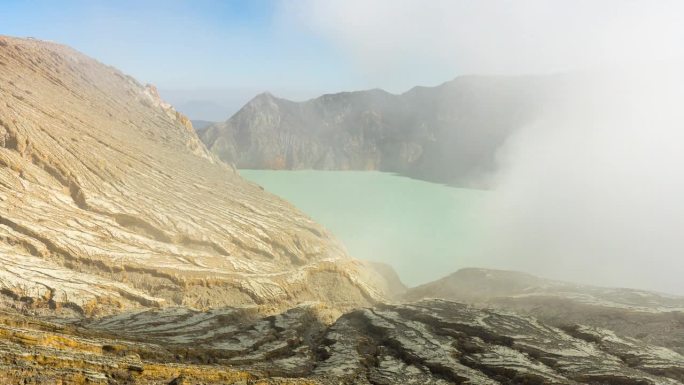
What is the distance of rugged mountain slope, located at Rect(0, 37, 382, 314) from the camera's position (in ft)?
49.7

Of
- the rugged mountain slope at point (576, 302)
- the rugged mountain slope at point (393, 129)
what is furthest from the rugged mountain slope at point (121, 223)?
the rugged mountain slope at point (393, 129)

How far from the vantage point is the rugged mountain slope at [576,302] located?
18484 mm

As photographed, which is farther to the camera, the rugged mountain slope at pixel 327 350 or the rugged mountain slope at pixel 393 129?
the rugged mountain slope at pixel 393 129

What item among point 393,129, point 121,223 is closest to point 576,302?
point 121,223

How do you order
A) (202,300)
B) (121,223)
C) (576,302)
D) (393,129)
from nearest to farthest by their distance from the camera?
(202,300) < (121,223) < (576,302) < (393,129)

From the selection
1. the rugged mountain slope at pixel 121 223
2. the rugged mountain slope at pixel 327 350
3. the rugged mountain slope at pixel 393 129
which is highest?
the rugged mountain slope at pixel 393 129

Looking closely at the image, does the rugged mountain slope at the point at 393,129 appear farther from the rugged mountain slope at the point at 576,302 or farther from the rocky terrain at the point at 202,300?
the rocky terrain at the point at 202,300

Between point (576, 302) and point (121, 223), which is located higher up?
point (121, 223)

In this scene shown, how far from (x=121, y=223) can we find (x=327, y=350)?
11438 millimetres

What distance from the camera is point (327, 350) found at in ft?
44.1

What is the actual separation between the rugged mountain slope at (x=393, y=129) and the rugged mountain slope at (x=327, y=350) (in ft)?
379

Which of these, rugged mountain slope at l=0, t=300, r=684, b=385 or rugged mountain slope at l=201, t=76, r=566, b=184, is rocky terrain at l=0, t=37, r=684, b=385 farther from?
rugged mountain slope at l=201, t=76, r=566, b=184

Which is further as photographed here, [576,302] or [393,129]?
[393,129]

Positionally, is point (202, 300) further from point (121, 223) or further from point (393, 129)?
point (393, 129)
